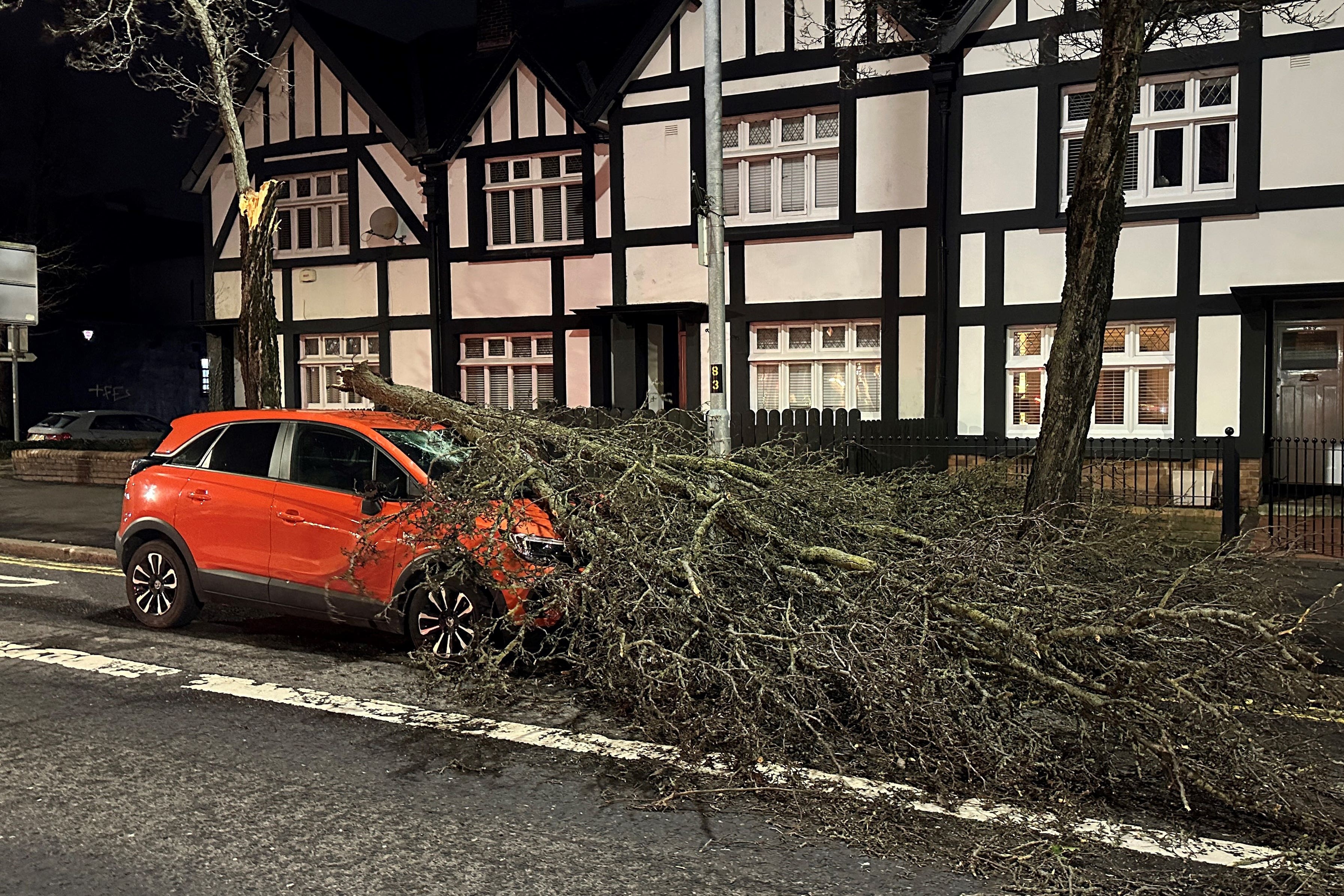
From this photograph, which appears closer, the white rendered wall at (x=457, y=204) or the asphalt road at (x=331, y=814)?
the asphalt road at (x=331, y=814)

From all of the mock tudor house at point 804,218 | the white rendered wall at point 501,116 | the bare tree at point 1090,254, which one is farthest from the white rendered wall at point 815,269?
the bare tree at point 1090,254

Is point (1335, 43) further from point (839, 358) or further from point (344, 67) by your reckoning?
point (344, 67)

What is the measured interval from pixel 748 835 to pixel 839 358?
13.2 metres

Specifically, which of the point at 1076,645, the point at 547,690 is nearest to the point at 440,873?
the point at 547,690

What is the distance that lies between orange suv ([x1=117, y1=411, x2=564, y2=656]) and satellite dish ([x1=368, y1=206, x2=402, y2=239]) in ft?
41.0

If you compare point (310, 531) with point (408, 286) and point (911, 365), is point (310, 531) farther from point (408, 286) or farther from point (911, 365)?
point (408, 286)

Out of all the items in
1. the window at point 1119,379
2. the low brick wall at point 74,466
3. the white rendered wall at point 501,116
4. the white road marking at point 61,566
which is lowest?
the white road marking at point 61,566

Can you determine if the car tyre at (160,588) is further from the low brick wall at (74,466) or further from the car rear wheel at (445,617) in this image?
the low brick wall at (74,466)

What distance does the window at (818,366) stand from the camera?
17.3 meters

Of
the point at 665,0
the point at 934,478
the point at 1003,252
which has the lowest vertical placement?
the point at 934,478

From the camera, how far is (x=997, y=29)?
15805 mm

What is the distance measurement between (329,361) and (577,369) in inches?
225

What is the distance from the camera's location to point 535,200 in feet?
66.3

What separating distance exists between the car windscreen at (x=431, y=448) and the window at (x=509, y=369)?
12.0 m
